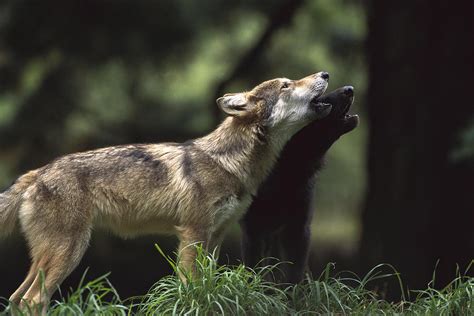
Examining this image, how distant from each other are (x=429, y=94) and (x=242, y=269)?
590cm

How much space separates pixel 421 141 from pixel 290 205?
4261 millimetres

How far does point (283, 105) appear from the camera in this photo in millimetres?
7215

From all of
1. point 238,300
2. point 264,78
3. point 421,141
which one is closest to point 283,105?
point 238,300

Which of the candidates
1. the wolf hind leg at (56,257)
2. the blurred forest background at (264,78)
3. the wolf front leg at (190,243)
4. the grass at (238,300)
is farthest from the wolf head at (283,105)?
the blurred forest background at (264,78)

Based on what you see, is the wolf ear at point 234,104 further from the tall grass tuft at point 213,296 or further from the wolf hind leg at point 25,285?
the wolf hind leg at point 25,285

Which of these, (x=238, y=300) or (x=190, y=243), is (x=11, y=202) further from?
(x=238, y=300)

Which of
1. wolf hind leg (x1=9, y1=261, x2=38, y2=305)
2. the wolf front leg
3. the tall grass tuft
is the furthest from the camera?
the wolf front leg

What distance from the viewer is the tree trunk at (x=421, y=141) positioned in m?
11.5

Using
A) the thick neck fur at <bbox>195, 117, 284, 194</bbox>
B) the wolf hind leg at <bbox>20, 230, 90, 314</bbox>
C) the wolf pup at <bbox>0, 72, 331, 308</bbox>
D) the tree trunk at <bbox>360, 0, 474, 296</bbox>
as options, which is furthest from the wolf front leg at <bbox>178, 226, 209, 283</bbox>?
the tree trunk at <bbox>360, 0, 474, 296</bbox>

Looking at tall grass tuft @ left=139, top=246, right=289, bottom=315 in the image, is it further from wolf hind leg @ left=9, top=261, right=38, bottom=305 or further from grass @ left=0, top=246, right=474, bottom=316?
wolf hind leg @ left=9, top=261, right=38, bottom=305

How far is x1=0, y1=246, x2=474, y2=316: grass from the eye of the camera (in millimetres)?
6098

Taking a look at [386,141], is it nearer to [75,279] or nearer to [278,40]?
[278,40]

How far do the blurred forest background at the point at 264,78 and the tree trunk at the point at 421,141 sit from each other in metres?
0.01

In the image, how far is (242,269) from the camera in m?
6.50
